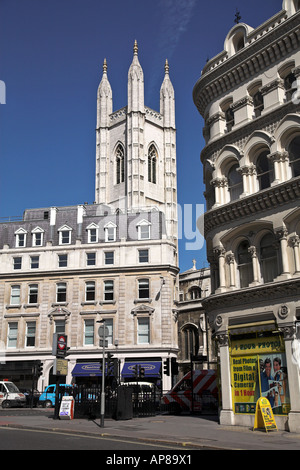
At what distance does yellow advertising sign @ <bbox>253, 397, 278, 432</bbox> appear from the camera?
18.0 metres

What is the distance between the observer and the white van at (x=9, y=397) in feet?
118

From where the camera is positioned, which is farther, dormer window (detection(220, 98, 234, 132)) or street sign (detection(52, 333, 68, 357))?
street sign (detection(52, 333, 68, 357))

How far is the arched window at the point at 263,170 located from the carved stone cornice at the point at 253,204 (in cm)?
106

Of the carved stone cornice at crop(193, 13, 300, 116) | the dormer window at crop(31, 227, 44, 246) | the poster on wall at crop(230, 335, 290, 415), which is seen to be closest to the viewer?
the poster on wall at crop(230, 335, 290, 415)

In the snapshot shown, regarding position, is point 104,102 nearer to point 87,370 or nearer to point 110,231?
point 110,231

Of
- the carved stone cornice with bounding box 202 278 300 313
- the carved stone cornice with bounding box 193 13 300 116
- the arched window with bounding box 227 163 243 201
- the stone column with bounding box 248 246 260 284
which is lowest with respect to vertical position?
the carved stone cornice with bounding box 202 278 300 313

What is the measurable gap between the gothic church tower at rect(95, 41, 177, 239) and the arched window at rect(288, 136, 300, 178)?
190ft

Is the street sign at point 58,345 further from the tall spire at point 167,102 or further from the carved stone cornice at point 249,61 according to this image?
the tall spire at point 167,102

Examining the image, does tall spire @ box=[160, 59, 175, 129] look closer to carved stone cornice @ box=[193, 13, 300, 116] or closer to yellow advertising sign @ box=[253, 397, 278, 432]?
carved stone cornice @ box=[193, 13, 300, 116]

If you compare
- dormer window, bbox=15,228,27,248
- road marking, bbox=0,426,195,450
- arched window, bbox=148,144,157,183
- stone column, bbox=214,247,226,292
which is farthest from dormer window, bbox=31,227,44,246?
road marking, bbox=0,426,195,450

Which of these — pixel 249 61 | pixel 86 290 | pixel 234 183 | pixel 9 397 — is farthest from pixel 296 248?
pixel 86 290

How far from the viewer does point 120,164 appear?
86.2m

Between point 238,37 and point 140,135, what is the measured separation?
5882cm

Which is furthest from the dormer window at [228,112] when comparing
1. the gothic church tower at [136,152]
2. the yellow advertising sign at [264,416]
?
the gothic church tower at [136,152]
